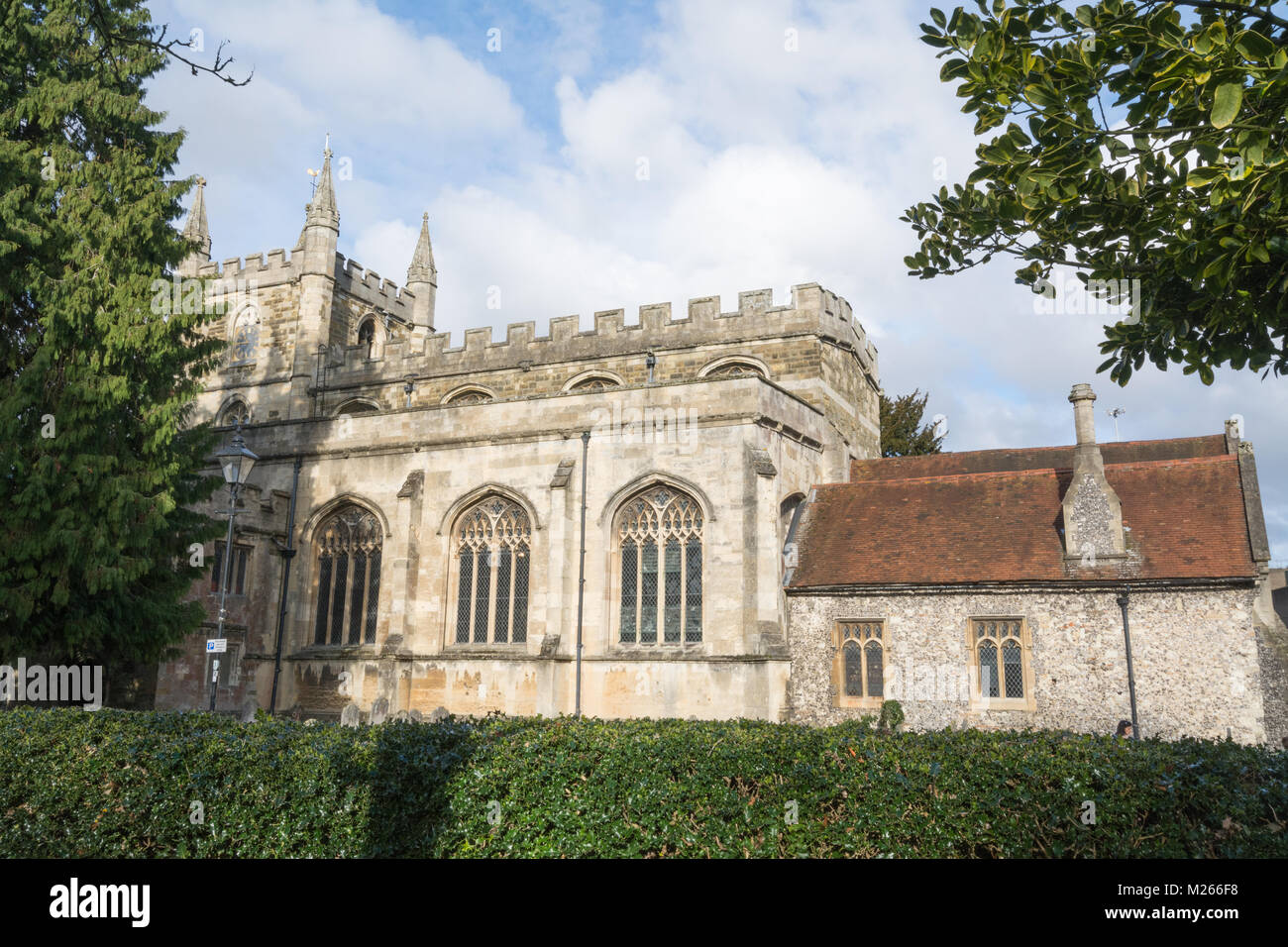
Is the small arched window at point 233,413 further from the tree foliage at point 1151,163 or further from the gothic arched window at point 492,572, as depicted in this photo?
the tree foliage at point 1151,163

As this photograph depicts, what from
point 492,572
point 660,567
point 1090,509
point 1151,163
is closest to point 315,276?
point 492,572

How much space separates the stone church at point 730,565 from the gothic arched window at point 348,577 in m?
0.06

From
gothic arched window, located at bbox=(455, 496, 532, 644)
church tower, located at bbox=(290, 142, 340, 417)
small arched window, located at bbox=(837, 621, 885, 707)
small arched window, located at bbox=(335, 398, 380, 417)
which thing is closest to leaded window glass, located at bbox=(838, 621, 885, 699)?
small arched window, located at bbox=(837, 621, 885, 707)

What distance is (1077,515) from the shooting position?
18.0 metres

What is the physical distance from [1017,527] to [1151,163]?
12.8 m

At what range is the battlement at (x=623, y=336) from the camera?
2639 centimetres

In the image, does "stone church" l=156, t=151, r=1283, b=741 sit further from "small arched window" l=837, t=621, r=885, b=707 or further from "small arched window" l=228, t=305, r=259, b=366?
"small arched window" l=228, t=305, r=259, b=366

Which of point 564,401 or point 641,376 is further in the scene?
point 641,376

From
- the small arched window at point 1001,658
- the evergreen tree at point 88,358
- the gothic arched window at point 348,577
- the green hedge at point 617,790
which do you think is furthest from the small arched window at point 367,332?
the green hedge at point 617,790

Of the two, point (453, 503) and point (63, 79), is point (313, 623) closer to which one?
point (453, 503)
